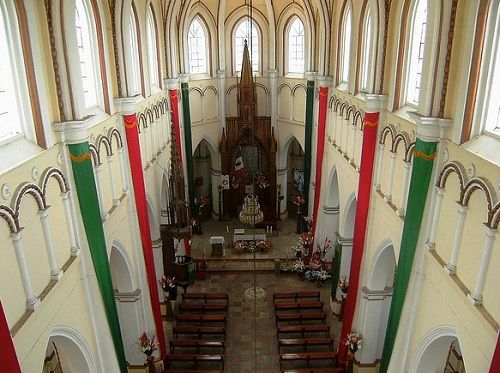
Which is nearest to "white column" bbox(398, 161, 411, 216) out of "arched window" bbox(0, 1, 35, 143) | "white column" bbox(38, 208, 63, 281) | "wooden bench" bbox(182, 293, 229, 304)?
"white column" bbox(38, 208, 63, 281)

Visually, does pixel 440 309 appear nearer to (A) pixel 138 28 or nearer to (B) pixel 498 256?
(B) pixel 498 256

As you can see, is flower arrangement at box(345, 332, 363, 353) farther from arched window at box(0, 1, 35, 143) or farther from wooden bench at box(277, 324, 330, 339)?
arched window at box(0, 1, 35, 143)

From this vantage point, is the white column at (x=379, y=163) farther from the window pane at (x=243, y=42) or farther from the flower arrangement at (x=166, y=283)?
the window pane at (x=243, y=42)

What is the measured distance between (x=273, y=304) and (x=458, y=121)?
38.2ft

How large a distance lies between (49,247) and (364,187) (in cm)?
834

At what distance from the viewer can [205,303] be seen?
1734cm

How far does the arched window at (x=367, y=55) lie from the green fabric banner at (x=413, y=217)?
380cm

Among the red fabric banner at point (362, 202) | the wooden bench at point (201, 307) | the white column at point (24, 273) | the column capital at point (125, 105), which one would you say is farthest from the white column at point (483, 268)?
the wooden bench at point (201, 307)

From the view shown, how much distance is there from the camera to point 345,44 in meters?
16.0

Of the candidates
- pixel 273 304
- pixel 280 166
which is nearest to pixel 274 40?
pixel 280 166

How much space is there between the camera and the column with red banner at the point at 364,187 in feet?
38.7

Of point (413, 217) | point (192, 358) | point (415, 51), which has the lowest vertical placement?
point (192, 358)

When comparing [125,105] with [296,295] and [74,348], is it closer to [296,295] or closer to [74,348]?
[74,348]

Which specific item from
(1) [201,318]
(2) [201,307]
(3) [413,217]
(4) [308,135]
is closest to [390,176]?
(3) [413,217]
